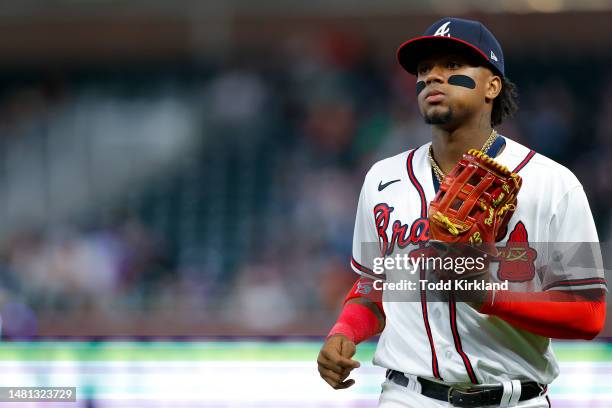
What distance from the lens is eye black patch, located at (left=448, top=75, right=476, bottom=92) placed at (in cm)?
259

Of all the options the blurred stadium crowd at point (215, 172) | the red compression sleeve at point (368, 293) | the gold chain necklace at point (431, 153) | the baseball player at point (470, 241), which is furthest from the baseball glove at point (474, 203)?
the blurred stadium crowd at point (215, 172)

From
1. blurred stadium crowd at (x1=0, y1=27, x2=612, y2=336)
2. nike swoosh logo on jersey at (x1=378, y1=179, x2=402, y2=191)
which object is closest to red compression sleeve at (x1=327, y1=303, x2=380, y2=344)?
nike swoosh logo on jersey at (x1=378, y1=179, x2=402, y2=191)

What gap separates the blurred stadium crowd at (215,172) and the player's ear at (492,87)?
4.60 metres

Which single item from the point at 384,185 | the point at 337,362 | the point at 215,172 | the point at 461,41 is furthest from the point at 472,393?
the point at 215,172

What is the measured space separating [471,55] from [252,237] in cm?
662

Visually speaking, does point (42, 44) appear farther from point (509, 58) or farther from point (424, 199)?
point (424, 199)

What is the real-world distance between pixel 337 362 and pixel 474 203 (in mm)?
576

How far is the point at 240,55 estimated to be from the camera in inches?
415

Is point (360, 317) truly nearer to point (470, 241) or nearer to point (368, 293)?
point (368, 293)

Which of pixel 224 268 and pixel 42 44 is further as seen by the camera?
pixel 42 44

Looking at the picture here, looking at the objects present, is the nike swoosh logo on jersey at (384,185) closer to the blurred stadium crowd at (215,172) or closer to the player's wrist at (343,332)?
the player's wrist at (343,332)

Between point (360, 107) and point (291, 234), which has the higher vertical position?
point (360, 107)

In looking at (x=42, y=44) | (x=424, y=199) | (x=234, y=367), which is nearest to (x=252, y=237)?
(x=42, y=44)

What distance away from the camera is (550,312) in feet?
7.64
